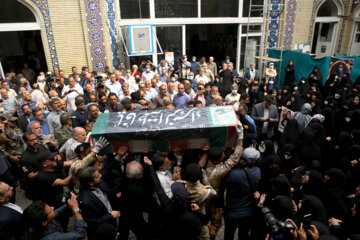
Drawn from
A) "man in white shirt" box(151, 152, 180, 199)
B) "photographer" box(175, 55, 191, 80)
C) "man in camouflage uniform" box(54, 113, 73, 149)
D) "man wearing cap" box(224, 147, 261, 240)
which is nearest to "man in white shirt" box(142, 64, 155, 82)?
"photographer" box(175, 55, 191, 80)

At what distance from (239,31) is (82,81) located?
6.82 metres

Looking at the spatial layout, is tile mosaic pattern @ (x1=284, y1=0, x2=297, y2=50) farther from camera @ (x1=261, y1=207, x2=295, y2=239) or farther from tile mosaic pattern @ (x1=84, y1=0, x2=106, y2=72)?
camera @ (x1=261, y1=207, x2=295, y2=239)

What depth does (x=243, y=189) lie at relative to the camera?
9.00 feet

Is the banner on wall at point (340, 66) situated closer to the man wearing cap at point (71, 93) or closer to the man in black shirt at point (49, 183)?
the man wearing cap at point (71, 93)

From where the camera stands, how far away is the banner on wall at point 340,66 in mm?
8117

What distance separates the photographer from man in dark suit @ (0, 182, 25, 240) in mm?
2234

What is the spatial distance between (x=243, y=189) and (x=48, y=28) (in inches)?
316

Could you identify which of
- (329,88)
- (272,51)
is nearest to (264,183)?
(329,88)

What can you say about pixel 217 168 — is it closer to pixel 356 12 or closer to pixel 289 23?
→ pixel 289 23

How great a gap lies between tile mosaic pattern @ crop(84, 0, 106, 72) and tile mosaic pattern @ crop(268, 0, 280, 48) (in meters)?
6.74


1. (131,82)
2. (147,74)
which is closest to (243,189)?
(131,82)

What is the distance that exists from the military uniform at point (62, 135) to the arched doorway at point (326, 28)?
11.4 meters

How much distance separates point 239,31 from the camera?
1054 centimetres

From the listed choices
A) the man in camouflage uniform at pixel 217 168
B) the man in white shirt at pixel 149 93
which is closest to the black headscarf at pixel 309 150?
the man in camouflage uniform at pixel 217 168
